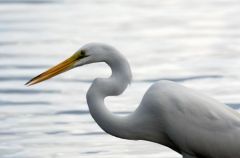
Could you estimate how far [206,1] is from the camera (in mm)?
22188

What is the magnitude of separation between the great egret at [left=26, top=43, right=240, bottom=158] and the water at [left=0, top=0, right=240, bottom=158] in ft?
5.37

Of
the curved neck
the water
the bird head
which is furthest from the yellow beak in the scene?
the water

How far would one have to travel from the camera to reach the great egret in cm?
1141

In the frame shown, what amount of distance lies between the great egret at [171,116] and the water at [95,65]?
1637mm

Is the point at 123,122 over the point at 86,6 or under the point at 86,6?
over

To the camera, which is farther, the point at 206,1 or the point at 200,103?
the point at 206,1

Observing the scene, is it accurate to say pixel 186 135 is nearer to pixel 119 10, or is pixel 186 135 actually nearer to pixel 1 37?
pixel 1 37

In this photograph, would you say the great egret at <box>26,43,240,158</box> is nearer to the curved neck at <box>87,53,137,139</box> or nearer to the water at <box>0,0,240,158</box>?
the curved neck at <box>87,53,137,139</box>

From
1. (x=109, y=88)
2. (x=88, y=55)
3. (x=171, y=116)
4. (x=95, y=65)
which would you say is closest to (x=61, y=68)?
(x=88, y=55)

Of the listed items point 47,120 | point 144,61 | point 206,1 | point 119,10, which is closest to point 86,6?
point 119,10

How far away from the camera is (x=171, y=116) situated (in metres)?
11.4

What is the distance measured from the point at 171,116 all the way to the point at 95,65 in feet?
18.2

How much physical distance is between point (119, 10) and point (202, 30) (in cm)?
201

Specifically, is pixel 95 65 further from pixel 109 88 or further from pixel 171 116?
pixel 171 116
